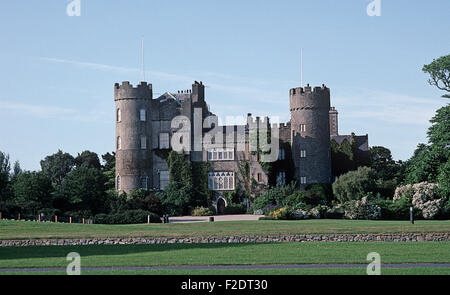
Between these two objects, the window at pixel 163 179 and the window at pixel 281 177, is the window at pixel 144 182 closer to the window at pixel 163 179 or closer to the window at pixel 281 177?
the window at pixel 163 179

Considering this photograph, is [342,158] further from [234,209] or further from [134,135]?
[134,135]

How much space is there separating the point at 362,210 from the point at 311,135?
1535cm

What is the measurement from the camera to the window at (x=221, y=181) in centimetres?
6519

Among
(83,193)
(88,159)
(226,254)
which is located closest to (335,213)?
(83,193)

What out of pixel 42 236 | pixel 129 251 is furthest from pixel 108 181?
pixel 129 251

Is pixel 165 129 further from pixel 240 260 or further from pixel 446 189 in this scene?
pixel 240 260

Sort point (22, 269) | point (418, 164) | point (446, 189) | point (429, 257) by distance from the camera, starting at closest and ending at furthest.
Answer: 1. point (22, 269)
2. point (429, 257)
3. point (446, 189)
4. point (418, 164)

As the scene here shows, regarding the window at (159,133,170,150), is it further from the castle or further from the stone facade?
the stone facade

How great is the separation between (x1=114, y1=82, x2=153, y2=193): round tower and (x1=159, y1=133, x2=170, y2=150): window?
3.44ft

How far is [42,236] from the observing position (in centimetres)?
3369

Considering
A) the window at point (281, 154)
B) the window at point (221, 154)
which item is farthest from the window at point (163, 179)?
the window at point (281, 154)

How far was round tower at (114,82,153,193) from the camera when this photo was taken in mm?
66312

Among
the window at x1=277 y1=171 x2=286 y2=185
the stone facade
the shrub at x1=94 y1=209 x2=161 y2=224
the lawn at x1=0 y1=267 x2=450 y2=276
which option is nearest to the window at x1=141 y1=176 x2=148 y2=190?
the window at x1=277 y1=171 x2=286 y2=185
